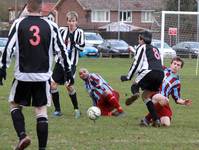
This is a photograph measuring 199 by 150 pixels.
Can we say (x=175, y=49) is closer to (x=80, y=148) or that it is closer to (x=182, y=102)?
(x=182, y=102)

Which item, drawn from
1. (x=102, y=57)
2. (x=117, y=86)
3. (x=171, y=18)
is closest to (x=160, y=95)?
(x=117, y=86)

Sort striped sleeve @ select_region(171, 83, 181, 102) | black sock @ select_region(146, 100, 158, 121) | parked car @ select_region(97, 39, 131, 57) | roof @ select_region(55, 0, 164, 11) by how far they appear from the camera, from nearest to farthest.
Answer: black sock @ select_region(146, 100, 158, 121) → striped sleeve @ select_region(171, 83, 181, 102) → parked car @ select_region(97, 39, 131, 57) → roof @ select_region(55, 0, 164, 11)

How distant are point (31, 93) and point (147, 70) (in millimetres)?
3408

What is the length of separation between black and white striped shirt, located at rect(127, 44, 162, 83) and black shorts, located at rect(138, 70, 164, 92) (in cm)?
7

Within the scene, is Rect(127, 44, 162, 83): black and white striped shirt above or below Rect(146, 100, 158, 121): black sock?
above

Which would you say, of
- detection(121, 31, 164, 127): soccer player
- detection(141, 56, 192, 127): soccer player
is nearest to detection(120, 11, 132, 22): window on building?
detection(141, 56, 192, 127): soccer player

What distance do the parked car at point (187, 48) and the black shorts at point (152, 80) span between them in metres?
18.4

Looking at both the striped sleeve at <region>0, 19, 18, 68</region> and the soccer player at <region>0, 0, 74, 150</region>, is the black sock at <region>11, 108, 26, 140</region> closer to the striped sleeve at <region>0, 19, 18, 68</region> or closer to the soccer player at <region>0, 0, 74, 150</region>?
the soccer player at <region>0, 0, 74, 150</region>

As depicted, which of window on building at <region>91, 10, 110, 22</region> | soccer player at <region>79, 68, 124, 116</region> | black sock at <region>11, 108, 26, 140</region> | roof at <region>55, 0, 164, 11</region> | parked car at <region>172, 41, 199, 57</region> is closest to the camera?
black sock at <region>11, 108, 26, 140</region>

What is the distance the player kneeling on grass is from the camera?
1115cm

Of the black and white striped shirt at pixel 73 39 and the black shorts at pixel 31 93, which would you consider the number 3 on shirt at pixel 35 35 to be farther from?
the black and white striped shirt at pixel 73 39

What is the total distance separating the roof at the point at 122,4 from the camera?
80.3 metres

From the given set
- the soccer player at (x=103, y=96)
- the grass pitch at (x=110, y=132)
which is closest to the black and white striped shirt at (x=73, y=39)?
the soccer player at (x=103, y=96)

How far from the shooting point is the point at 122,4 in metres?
80.3
